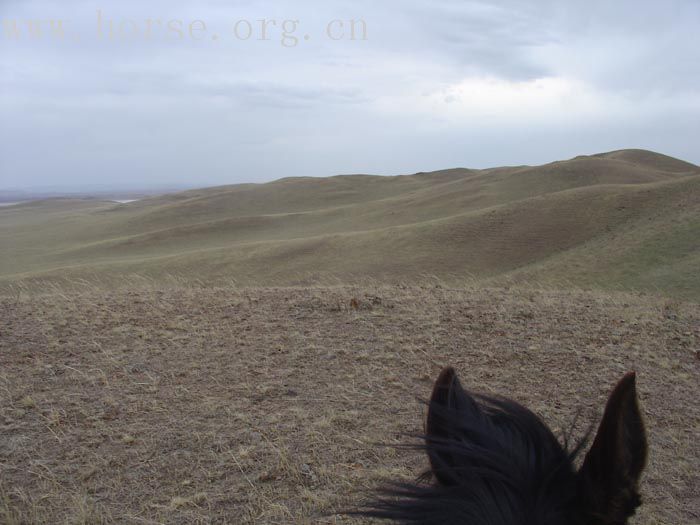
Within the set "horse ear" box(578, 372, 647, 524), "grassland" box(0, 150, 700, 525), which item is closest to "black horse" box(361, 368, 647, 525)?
"horse ear" box(578, 372, 647, 524)

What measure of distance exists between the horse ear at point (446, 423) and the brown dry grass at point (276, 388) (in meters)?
1.82

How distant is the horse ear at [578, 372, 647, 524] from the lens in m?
1.01

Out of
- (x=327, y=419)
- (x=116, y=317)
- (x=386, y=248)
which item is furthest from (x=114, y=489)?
(x=386, y=248)

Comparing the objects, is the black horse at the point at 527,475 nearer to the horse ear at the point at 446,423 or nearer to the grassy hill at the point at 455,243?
the horse ear at the point at 446,423

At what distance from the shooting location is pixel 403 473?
12.0 ft

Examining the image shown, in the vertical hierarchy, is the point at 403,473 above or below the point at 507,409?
below

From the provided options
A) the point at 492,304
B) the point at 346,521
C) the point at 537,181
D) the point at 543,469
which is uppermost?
the point at 537,181

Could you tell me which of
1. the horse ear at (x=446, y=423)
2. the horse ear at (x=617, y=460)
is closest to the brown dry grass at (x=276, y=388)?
the horse ear at (x=446, y=423)

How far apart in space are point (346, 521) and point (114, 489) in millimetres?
1524

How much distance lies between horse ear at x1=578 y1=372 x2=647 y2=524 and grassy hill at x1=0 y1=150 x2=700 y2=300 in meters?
11.3

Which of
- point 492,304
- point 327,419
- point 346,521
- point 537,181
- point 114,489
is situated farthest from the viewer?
point 537,181

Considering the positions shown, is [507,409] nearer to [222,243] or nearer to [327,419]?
[327,419]

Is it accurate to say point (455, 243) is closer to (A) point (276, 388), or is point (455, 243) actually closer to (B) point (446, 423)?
(A) point (276, 388)

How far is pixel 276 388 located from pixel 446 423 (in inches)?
156
